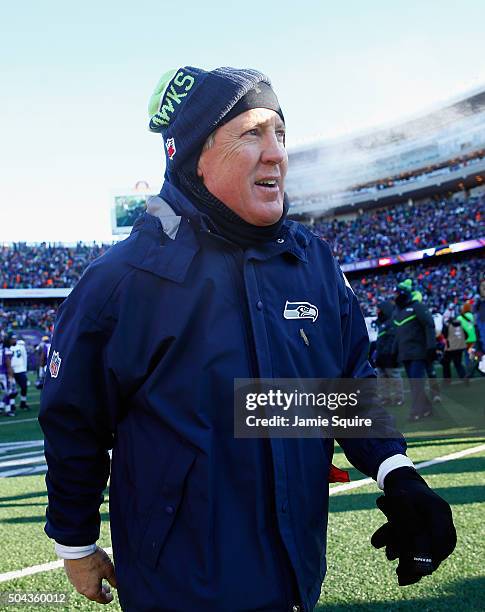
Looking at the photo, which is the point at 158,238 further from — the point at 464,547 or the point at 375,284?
the point at 375,284

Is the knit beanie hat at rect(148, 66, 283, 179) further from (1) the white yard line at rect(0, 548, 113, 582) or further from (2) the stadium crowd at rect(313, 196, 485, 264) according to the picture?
(2) the stadium crowd at rect(313, 196, 485, 264)

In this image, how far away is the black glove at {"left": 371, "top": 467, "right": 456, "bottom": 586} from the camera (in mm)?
1663

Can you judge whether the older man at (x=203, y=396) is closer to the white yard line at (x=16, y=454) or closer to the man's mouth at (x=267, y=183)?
the man's mouth at (x=267, y=183)

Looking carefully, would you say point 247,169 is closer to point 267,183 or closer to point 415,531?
point 267,183

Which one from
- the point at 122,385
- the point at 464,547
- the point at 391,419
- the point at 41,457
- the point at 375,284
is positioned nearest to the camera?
the point at 122,385

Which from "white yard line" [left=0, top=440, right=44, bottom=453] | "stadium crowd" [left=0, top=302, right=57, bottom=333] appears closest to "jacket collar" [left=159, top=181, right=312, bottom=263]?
"white yard line" [left=0, top=440, right=44, bottom=453]

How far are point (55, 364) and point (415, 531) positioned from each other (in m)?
1.04

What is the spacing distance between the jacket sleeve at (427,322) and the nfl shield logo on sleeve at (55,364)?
311 inches

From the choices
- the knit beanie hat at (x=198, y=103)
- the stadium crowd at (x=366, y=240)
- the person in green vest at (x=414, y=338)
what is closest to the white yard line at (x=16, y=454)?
the person in green vest at (x=414, y=338)

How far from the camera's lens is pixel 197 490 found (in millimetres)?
1584

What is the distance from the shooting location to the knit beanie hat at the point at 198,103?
177 centimetres

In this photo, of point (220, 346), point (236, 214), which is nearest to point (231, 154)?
point (236, 214)

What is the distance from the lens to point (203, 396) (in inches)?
64.5

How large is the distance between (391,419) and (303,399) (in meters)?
0.36
